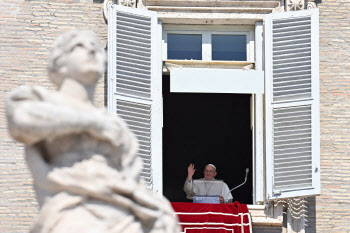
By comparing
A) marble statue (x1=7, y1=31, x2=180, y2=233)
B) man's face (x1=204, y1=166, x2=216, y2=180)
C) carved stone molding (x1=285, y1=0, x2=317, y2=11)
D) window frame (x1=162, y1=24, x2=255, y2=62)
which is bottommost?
man's face (x1=204, y1=166, x2=216, y2=180)

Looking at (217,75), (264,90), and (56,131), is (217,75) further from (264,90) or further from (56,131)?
(56,131)

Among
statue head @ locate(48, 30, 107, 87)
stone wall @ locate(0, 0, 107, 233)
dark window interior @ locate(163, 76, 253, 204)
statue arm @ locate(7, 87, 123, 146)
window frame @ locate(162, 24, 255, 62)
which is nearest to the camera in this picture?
statue arm @ locate(7, 87, 123, 146)

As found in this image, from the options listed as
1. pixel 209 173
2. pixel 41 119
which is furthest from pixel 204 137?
pixel 41 119

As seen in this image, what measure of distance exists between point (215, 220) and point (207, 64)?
1.77 metres

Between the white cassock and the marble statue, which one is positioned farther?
the white cassock

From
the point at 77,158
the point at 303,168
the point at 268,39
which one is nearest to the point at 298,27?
the point at 268,39

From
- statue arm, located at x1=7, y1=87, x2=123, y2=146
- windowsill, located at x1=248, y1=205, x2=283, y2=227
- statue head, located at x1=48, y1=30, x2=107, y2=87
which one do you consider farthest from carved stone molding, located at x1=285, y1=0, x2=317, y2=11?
statue arm, located at x1=7, y1=87, x2=123, y2=146

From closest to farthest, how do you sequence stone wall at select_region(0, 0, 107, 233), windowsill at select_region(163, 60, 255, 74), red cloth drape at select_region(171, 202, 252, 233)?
red cloth drape at select_region(171, 202, 252, 233)
stone wall at select_region(0, 0, 107, 233)
windowsill at select_region(163, 60, 255, 74)

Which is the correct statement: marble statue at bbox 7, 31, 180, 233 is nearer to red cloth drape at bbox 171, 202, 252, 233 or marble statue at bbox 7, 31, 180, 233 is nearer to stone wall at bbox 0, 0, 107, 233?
red cloth drape at bbox 171, 202, 252, 233

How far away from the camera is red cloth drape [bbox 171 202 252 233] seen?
53.1 feet

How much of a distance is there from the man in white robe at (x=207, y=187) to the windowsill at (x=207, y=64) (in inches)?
45.7

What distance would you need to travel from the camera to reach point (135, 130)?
632 inches

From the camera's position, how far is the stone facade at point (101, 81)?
16.4m

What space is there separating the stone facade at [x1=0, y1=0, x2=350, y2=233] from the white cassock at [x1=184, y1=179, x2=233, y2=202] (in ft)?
3.41
